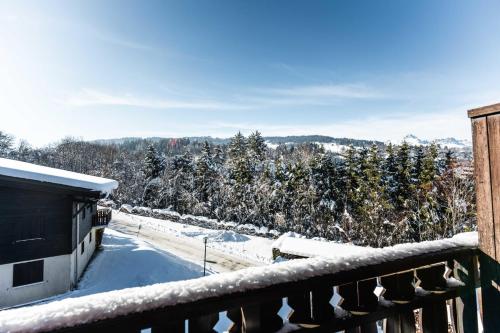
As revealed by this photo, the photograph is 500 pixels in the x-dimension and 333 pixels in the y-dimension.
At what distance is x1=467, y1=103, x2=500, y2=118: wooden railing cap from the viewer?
1.83 meters

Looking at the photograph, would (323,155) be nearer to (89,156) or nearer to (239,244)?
(239,244)

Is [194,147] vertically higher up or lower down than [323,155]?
higher up

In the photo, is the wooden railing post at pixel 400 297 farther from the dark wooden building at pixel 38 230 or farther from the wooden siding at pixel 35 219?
the wooden siding at pixel 35 219

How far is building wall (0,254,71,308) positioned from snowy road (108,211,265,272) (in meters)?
10.4

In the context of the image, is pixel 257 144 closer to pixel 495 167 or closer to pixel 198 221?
pixel 198 221

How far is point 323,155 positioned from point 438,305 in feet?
117

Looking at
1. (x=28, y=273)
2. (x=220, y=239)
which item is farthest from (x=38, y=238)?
(x=220, y=239)

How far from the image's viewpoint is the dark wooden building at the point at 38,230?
13.6 meters

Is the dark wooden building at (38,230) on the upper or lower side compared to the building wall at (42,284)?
upper

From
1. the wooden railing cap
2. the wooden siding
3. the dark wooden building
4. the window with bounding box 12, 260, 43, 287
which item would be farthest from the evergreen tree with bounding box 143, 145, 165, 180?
the wooden railing cap

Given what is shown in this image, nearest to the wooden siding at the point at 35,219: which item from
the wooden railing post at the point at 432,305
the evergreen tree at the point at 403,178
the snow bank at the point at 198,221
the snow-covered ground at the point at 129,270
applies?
the snow-covered ground at the point at 129,270

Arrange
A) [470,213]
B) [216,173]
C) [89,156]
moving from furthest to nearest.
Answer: [89,156], [216,173], [470,213]

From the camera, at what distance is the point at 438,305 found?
1762 millimetres

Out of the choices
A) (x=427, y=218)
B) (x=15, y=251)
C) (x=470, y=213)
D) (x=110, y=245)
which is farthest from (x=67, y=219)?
(x=427, y=218)
